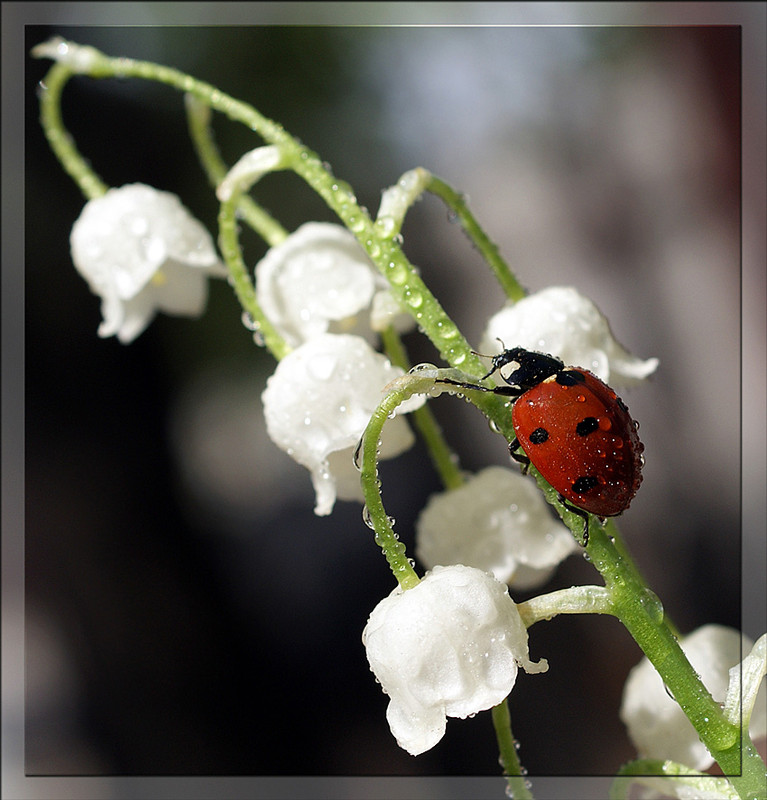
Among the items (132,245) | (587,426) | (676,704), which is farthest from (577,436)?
(132,245)

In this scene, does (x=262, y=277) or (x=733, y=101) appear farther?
(x=733, y=101)

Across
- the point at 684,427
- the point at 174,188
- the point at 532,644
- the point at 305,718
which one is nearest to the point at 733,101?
the point at 684,427

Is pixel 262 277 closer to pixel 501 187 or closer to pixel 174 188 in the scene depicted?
pixel 174 188

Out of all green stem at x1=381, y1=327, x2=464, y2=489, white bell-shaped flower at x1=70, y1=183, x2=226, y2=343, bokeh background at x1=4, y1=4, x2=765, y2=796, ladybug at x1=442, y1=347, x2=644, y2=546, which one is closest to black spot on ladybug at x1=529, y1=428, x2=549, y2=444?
ladybug at x1=442, y1=347, x2=644, y2=546

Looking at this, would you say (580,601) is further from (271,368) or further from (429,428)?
(271,368)

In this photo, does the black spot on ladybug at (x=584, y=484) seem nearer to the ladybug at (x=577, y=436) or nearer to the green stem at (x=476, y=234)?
the ladybug at (x=577, y=436)
